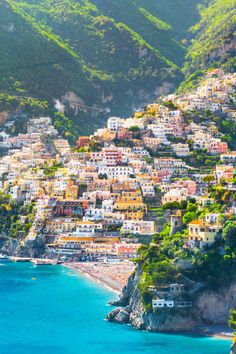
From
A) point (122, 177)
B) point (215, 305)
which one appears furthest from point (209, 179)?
point (215, 305)

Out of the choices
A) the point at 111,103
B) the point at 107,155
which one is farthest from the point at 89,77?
the point at 107,155

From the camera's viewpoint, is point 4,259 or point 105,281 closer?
point 105,281

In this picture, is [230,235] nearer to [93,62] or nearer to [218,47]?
[218,47]

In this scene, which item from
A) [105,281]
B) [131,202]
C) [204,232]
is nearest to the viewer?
[204,232]

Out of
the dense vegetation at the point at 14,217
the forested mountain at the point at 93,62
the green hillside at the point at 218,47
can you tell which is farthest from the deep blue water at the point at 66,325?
A: the forested mountain at the point at 93,62

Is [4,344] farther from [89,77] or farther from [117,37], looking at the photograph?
[117,37]
